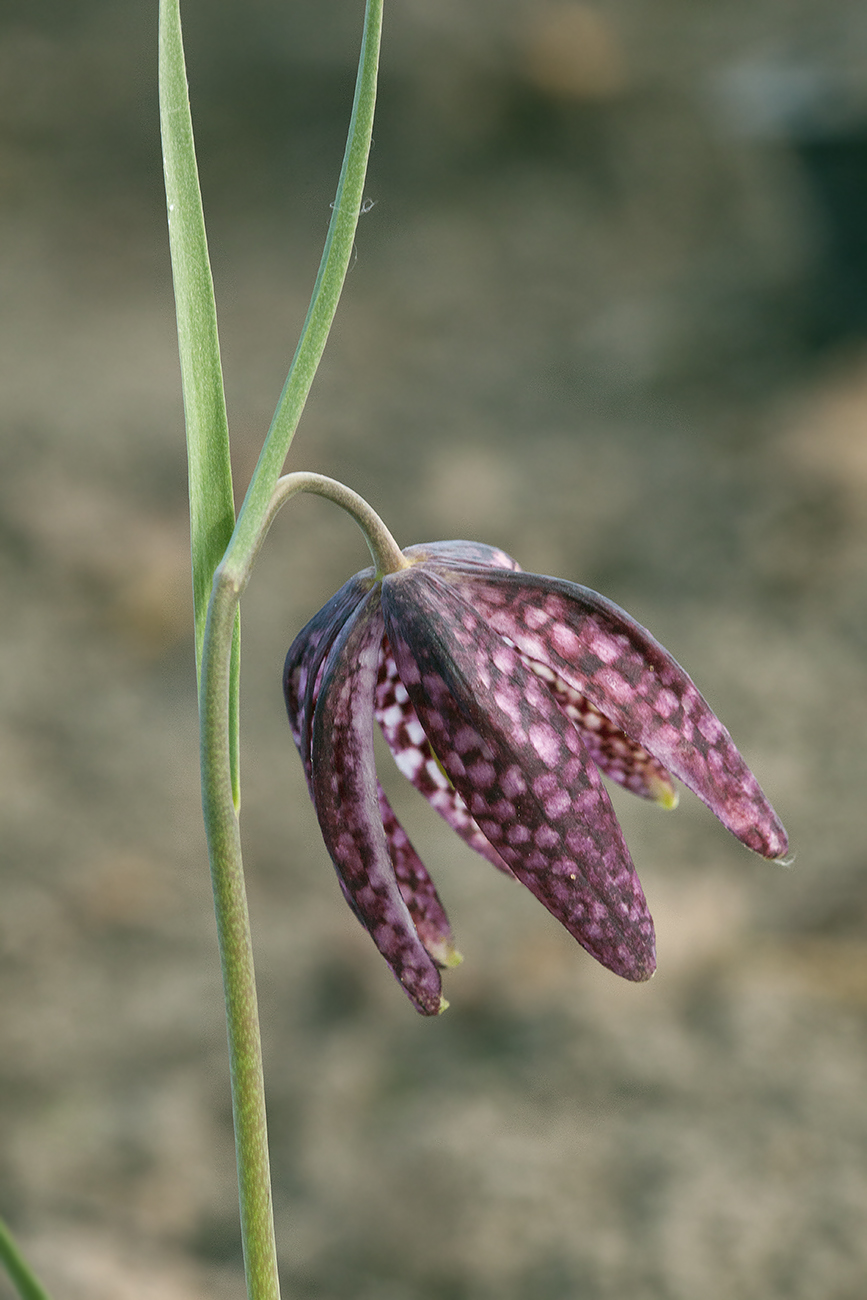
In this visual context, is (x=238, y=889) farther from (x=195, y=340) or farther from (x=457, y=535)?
(x=457, y=535)

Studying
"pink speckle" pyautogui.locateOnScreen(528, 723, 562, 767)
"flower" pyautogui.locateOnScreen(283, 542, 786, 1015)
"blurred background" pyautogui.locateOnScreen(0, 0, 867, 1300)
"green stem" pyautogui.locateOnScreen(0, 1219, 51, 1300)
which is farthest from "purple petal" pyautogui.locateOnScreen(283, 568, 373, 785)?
"blurred background" pyautogui.locateOnScreen(0, 0, 867, 1300)

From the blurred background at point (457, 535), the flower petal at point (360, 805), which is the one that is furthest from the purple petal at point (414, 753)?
the blurred background at point (457, 535)

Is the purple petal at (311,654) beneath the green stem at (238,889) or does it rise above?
above

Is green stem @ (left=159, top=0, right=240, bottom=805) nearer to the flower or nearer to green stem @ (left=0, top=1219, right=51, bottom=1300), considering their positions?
the flower

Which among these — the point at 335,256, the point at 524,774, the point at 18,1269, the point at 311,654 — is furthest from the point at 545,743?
the point at 18,1269

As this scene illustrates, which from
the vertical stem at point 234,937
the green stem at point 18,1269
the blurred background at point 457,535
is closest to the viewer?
the vertical stem at point 234,937

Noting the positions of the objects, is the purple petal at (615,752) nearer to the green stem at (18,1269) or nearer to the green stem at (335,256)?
the green stem at (335,256)
